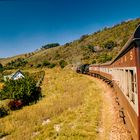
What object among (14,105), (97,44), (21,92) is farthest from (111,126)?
(97,44)

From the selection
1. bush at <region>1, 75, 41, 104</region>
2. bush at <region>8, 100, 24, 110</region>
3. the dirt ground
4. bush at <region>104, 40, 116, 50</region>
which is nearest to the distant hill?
bush at <region>104, 40, 116, 50</region>

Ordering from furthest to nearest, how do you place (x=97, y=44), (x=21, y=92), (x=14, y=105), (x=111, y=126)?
(x=97, y=44), (x=21, y=92), (x=14, y=105), (x=111, y=126)

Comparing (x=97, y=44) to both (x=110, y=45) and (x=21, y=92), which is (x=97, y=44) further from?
(x=21, y=92)

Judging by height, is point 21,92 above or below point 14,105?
above

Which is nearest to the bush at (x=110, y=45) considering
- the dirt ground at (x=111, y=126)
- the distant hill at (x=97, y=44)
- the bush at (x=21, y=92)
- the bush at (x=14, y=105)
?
the distant hill at (x=97, y=44)

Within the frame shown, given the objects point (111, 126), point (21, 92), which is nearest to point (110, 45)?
point (21, 92)

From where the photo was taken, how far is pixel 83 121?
14305 millimetres

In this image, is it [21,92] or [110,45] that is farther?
[110,45]

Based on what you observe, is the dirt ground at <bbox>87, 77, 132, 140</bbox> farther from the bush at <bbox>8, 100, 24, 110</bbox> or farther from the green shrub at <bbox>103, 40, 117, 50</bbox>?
the green shrub at <bbox>103, 40, 117, 50</bbox>

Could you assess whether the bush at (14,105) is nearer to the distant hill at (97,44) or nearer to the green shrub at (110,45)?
the distant hill at (97,44)

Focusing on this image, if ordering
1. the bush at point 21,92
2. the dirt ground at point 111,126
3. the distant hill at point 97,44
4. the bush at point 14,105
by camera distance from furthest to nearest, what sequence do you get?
the distant hill at point 97,44, the bush at point 21,92, the bush at point 14,105, the dirt ground at point 111,126

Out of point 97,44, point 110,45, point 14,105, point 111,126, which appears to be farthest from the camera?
point 97,44

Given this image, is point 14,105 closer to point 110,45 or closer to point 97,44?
point 110,45

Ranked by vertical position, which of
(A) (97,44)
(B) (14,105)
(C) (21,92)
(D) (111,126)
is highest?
(A) (97,44)
